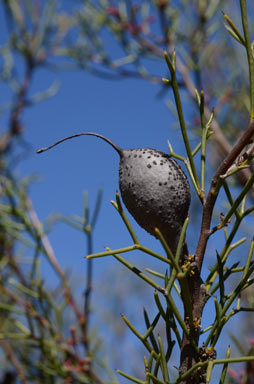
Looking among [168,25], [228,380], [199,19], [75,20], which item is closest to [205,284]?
[228,380]

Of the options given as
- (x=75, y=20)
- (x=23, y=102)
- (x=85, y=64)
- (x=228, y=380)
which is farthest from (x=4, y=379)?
(x=75, y=20)

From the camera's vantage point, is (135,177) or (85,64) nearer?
(135,177)

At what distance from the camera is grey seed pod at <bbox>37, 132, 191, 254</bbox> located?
44cm

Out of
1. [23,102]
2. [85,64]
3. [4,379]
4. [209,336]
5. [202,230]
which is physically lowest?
[4,379]

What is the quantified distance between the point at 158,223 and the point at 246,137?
0.37 ft

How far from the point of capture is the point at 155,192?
1.45ft

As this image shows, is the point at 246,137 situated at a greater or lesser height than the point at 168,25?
lesser

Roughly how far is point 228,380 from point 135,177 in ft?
1.80

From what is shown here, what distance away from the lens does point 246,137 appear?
16.4 inches

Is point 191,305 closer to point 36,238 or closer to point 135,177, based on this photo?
point 135,177

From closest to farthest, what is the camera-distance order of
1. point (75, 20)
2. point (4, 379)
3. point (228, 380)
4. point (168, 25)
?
point (228, 380) → point (4, 379) → point (168, 25) → point (75, 20)

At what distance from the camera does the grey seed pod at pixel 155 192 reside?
1.45 feet

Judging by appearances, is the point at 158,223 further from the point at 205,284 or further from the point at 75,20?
the point at 75,20

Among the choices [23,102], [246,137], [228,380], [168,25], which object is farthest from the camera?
[23,102]
